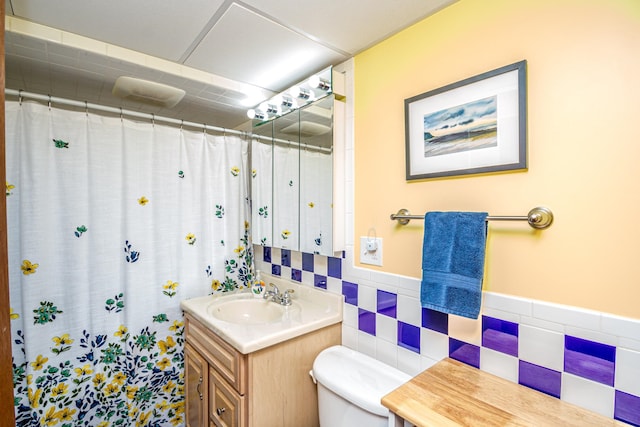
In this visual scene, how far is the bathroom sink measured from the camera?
68.4 inches

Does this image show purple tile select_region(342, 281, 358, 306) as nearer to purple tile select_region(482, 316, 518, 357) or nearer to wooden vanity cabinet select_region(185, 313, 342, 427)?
wooden vanity cabinet select_region(185, 313, 342, 427)

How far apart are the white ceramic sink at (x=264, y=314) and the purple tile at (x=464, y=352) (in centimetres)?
57

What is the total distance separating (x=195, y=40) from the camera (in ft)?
4.48

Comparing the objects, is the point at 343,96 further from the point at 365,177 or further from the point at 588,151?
the point at 588,151

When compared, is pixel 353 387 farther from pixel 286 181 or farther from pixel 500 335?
pixel 286 181

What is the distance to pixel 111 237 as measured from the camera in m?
1.62

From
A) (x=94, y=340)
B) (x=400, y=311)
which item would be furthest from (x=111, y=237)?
(x=400, y=311)

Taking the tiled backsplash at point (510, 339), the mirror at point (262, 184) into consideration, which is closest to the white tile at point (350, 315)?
the tiled backsplash at point (510, 339)

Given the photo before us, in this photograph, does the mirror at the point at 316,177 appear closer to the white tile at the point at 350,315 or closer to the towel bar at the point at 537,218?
the white tile at the point at 350,315

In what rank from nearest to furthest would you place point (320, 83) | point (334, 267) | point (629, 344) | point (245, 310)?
point (629, 344) → point (320, 83) → point (334, 267) → point (245, 310)

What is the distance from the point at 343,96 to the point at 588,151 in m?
1.04

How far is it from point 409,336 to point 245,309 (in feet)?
3.31

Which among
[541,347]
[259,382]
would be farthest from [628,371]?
Result: [259,382]

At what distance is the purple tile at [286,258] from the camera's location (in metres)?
1.92
